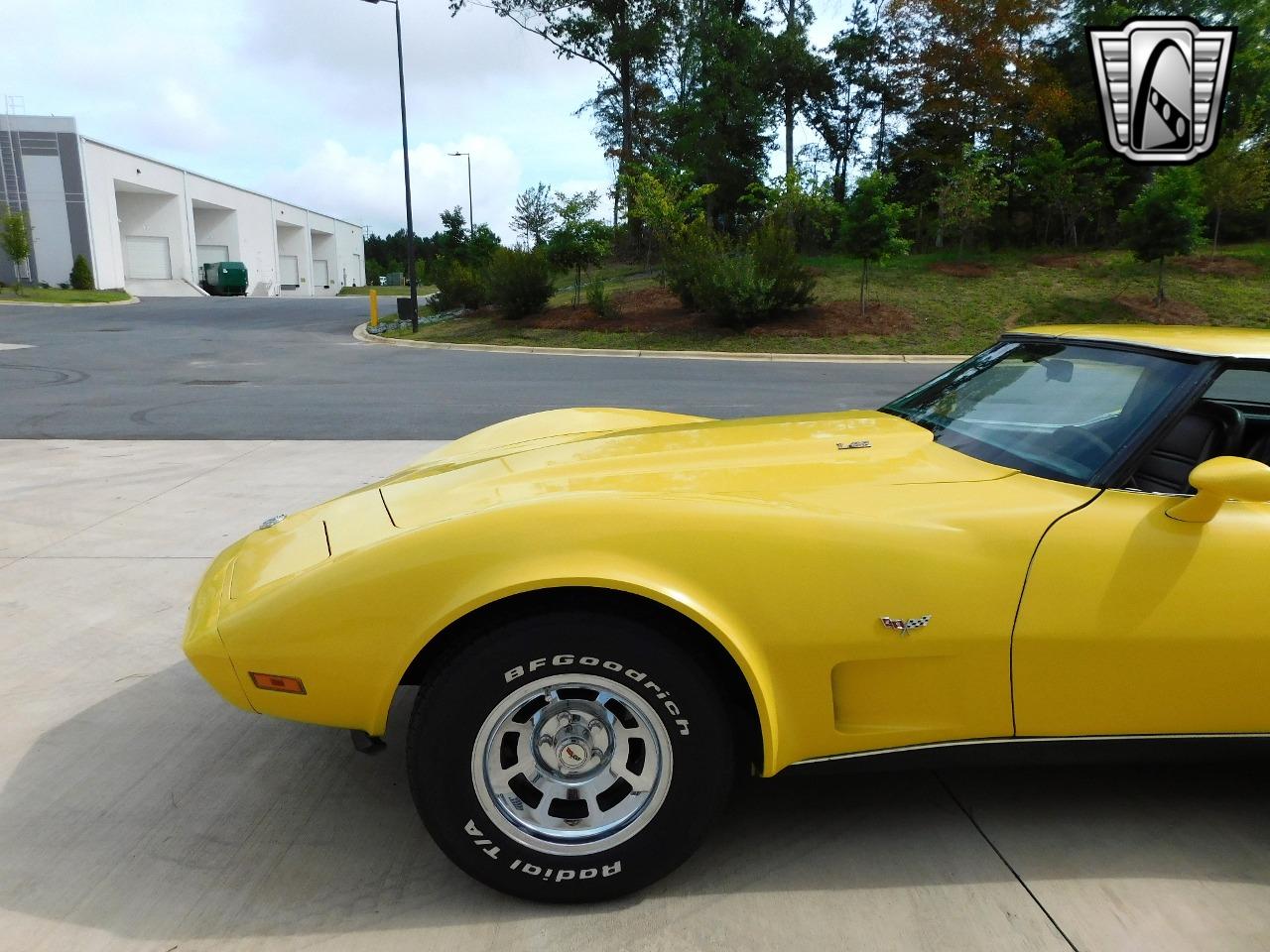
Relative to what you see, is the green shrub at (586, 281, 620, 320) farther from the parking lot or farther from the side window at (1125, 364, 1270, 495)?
the side window at (1125, 364, 1270, 495)

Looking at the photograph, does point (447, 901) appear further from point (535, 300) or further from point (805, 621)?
point (535, 300)

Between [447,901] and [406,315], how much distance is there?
24.3 m

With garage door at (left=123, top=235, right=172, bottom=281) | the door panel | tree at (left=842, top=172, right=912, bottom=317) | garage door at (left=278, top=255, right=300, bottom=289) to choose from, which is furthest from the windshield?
garage door at (left=278, top=255, right=300, bottom=289)

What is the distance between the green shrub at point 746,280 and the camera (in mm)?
19469

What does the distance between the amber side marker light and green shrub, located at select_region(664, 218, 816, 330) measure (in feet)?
59.7

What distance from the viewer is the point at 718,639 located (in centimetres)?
187

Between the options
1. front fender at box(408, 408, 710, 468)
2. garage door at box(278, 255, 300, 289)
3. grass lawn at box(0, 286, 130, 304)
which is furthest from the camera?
garage door at box(278, 255, 300, 289)

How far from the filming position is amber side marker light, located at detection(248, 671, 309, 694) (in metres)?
1.96

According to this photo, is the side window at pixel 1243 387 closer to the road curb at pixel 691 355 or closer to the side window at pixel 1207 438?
Result: the side window at pixel 1207 438

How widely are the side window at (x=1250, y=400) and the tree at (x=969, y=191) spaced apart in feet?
78.6

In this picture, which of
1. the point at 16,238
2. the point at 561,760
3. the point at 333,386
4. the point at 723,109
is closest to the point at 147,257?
the point at 16,238

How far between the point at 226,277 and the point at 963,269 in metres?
43.1

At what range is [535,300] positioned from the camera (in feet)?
75.4

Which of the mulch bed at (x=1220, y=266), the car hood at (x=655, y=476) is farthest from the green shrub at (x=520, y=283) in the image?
the car hood at (x=655, y=476)
